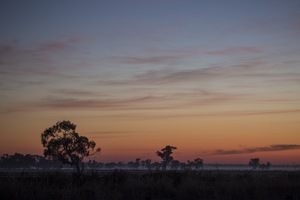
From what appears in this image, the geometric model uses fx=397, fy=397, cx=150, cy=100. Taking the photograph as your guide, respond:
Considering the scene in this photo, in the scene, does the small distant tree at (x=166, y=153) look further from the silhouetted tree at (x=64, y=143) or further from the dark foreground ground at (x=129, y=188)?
the dark foreground ground at (x=129, y=188)

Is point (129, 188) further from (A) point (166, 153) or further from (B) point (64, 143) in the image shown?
(A) point (166, 153)

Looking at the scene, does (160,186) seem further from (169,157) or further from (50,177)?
(169,157)

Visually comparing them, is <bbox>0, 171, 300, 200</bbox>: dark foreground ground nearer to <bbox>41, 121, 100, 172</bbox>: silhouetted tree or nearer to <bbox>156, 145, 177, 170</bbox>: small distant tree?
<bbox>41, 121, 100, 172</bbox>: silhouetted tree

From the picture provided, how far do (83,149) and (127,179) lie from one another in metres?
50.0

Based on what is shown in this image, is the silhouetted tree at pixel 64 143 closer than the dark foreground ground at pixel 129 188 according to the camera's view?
No

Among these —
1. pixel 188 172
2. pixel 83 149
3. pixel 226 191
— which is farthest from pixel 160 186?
pixel 83 149

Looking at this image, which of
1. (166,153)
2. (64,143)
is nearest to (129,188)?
(64,143)

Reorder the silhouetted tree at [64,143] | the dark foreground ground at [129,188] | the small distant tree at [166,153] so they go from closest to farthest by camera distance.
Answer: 1. the dark foreground ground at [129,188]
2. the silhouetted tree at [64,143]
3. the small distant tree at [166,153]

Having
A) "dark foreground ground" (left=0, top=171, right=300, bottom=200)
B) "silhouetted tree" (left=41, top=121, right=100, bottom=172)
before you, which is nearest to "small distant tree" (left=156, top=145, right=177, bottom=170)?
"silhouetted tree" (left=41, top=121, right=100, bottom=172)

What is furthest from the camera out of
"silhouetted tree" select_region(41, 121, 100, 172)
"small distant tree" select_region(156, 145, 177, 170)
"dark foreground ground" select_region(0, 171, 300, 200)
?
"small distant tree" select_region(156, 145, 177, 170)

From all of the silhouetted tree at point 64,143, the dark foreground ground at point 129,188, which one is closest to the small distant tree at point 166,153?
the silhouetted tree at point 64,143

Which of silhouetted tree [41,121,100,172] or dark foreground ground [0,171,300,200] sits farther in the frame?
silhouetted tree [41,121,100,172]

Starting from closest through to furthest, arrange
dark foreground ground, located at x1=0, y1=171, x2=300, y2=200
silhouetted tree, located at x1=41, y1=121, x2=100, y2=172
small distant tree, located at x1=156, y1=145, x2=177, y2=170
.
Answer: dark foreground ground, located at x1=0, y1=171, x2=300, y2=200 → silhouetted tree, located at x1=41, y1=121, x2=100, y2=172 → small distant tree, located at x1=156, y1=145, x2=177, y2=170

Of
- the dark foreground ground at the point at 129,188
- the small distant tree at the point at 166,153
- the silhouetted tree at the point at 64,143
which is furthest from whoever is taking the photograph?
the small distant tree at the point at 166,153
